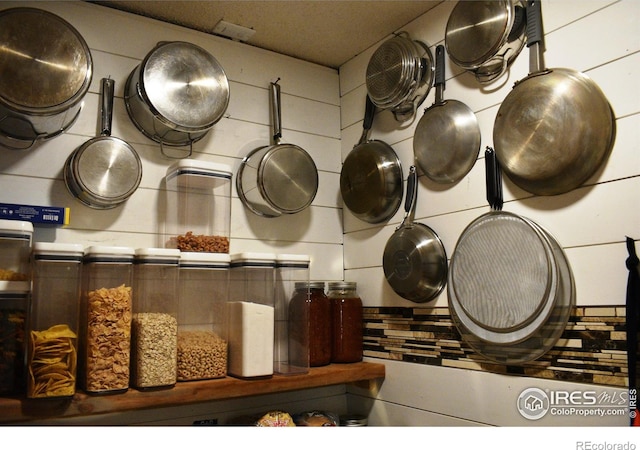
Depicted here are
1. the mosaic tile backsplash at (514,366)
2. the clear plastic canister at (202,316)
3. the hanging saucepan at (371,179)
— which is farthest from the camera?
the hanging saucepan at (371,179)

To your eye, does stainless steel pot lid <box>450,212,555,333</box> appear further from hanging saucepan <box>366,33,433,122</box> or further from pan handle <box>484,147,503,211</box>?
hanging saucepan <box>366,33,433,122</box>

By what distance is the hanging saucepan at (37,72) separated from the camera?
1337mm

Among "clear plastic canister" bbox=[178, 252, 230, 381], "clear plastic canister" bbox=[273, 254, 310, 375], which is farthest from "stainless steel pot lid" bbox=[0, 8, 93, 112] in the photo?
"clear plastic canister" bbox=[273, 254, 310, 375]

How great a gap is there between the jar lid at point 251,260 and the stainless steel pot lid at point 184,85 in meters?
0.44

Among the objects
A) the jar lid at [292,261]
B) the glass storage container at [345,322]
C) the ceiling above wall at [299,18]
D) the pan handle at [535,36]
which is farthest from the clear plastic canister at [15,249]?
the pan handle at [535,36]

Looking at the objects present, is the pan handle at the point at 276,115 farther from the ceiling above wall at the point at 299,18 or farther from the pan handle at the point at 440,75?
the pan handle at the point at 440,75

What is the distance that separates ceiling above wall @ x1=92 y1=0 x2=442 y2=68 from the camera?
1694 millimetres

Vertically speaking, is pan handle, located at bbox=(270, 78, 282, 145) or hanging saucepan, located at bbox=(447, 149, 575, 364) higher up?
pan handle, located at bbox=(270, 78, 282, 145)

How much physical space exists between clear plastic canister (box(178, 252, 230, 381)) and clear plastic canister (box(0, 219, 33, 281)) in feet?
1.26

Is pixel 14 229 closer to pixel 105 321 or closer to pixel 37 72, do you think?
pixel 105 321

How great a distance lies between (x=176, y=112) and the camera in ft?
5.28

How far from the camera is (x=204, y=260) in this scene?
1.49m

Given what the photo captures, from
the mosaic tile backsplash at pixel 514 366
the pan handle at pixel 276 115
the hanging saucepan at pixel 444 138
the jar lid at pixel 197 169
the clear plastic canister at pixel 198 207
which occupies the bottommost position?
the mosaic tile backsplash at pixel 514 366

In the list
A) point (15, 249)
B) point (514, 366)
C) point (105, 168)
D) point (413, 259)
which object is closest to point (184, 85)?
point (105, 168)
